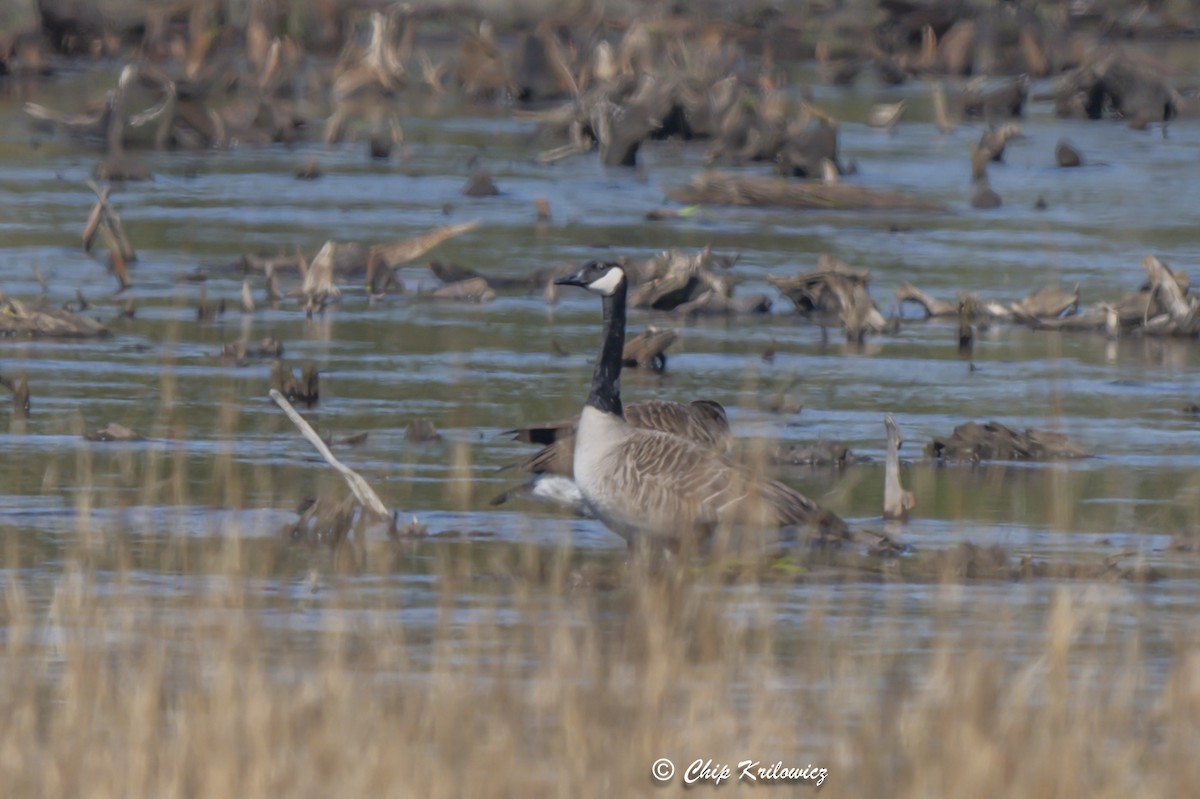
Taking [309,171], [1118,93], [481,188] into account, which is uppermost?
[1118,93]

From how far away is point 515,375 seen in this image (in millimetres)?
13664

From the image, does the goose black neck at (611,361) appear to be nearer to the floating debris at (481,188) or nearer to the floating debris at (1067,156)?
the floating debris at (481,188)

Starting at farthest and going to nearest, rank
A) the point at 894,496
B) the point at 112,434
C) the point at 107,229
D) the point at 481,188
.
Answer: the point at 481,188 < the point at 107,229 < the point at 112,434 < the point at 894,496

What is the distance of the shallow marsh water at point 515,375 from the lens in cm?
923

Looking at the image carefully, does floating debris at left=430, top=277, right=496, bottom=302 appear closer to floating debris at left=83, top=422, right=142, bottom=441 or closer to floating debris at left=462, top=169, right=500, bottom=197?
floating debris at left=462, top=169, right=500, bottom=197

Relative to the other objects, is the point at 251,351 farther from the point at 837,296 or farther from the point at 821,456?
the point at 821,456

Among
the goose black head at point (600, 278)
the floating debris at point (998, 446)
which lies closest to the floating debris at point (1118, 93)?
the floating debris at point (998, 446)

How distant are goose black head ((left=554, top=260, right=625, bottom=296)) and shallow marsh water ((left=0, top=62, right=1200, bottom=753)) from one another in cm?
94

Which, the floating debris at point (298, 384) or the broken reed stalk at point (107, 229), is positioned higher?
the broken reed stalk at point (107, 229)

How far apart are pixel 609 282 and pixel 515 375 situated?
2.79 metres

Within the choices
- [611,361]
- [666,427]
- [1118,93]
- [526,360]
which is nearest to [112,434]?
[611,361]

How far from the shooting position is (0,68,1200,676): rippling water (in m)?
10.1

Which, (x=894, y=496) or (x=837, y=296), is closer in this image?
(x=894, y=496)

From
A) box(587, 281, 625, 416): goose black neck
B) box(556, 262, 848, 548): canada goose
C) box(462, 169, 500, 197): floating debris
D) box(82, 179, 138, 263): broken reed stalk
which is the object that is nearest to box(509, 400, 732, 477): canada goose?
box(587, 281, 625, 416): goose black neck
